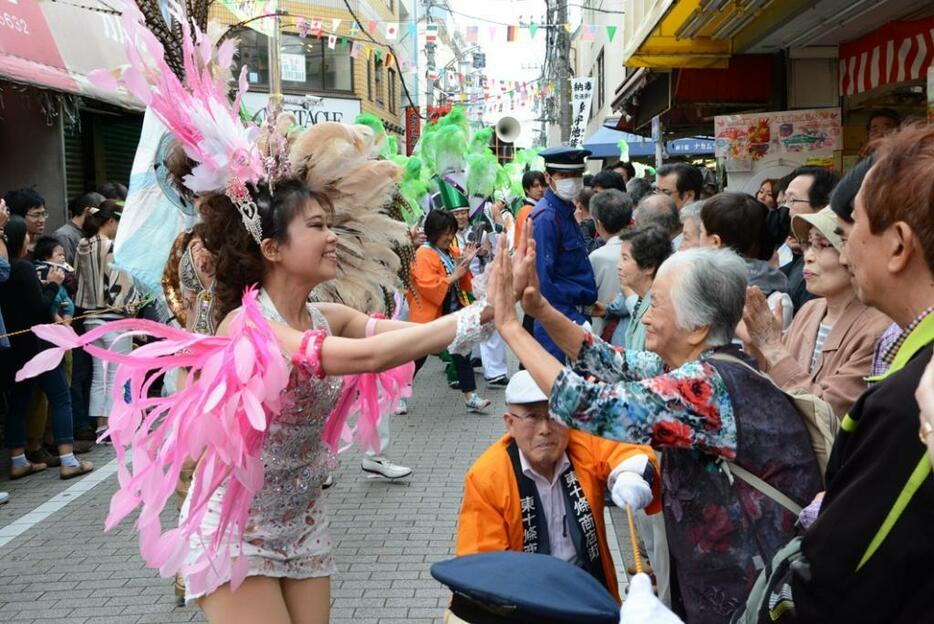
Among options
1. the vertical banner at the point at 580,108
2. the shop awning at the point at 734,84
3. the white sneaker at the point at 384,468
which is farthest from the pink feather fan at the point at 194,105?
the vertical banner at the point at 580,108

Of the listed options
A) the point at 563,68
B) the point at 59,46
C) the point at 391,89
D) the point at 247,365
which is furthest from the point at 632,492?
the point at 391,89

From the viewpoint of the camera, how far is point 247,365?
2518 mm

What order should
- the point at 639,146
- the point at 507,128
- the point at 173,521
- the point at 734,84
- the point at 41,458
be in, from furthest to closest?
the point at 507,128 < the point at 639,146 < the point at 734,84 < the point at 41,458 < the point at 173,521

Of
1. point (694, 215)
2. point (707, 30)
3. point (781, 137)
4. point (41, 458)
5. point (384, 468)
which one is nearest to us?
point (694, 215)

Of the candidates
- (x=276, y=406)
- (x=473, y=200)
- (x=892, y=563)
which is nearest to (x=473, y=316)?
(x=276, y=406)

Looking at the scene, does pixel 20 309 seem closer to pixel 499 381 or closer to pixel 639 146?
pixel 499 381

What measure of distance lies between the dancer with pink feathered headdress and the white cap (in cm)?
60

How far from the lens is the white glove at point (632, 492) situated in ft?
8.97

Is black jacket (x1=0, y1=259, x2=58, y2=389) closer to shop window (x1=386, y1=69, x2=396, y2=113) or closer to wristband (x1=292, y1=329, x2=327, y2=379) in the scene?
wristband (x1=292, y1=329, x2=327, y2=379)

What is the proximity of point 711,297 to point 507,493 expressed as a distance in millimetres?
1094

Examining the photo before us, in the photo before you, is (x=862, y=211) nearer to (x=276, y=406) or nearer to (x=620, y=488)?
(x=620, y=488)

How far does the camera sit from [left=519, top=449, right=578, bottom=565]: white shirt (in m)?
3.31

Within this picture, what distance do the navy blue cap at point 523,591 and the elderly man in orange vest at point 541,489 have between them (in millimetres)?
875

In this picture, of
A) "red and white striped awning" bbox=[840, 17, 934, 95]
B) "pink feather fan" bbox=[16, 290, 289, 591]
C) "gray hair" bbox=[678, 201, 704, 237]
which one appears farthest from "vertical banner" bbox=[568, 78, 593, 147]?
"pink feather fan" bbox=[16, 290, 289, 591]
